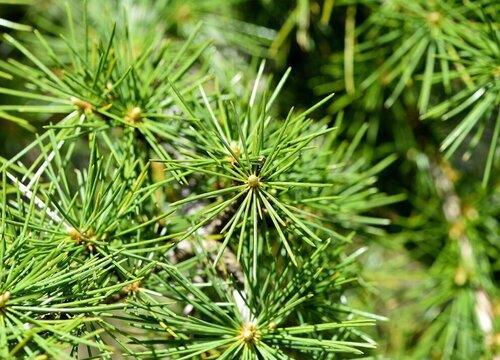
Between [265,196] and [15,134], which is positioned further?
[15,134]

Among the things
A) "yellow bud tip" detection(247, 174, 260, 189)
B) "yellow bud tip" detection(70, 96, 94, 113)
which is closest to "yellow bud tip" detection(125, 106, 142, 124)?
"yellow bud tip" detection(70, 96, 94, 113)

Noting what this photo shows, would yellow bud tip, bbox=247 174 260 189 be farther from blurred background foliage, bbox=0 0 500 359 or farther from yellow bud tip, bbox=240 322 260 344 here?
blurred background foliage, bbox=0 0 500 359

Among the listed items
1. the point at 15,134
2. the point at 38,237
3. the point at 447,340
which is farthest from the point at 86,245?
the point at 15,134

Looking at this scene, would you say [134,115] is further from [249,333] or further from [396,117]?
[396,117]

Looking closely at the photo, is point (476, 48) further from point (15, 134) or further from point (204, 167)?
point (15, 134)

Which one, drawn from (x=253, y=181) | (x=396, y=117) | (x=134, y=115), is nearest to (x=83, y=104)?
(x=134, y=115)
